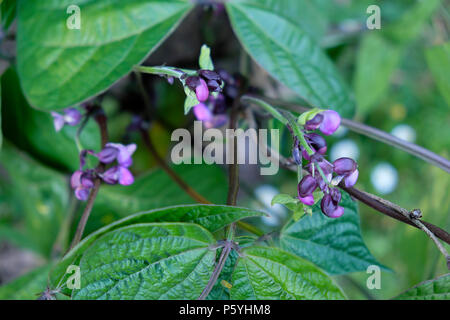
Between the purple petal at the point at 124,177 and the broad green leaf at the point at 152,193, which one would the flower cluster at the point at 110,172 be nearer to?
the purple petal at the point at 124,177

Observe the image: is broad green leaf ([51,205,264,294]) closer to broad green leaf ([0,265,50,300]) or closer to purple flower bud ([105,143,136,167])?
purple flower bud ([105,143,136,167])

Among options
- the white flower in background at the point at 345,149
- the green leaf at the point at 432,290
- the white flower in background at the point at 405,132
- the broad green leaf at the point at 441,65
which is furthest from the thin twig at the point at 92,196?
the white flower in background at the point at 405,132

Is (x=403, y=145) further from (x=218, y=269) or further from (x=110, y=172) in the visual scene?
(x=110, y=172)

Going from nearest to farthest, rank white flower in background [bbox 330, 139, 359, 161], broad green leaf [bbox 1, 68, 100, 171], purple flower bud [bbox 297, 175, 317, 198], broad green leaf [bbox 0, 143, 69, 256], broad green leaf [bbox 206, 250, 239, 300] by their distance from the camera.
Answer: purple flower bud [bbox 297, 175, 317, 198] → broad green leaf [bbox 206, 250, 239, 300] → broad green leaf [bbox 1, 68, 100, 171] → broad green leaf [bbox 0, 143, 69, 256] → white flower in background [bbox 330, 139, 359, 161]

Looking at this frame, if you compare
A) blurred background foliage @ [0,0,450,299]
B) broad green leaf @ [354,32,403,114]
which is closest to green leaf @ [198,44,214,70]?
blurred background foliage @ [0,0,450,299]

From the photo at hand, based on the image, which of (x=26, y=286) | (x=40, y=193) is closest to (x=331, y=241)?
(x=26, y=286)

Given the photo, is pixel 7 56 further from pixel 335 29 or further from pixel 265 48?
pixel 335 29

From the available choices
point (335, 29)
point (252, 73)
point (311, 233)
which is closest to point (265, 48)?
point (252, 73)
